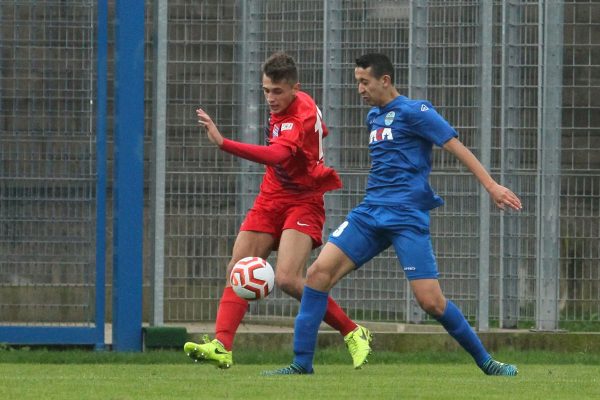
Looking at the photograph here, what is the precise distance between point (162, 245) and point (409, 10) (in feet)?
9.25

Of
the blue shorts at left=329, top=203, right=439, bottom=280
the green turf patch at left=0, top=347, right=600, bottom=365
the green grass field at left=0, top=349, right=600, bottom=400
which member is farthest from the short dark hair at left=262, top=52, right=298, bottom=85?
the green turf patch at left=0, top=347, right=600, bottom=365

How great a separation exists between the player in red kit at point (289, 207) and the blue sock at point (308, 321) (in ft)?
1.66

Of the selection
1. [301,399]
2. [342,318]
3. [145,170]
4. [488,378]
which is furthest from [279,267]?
[145,170]

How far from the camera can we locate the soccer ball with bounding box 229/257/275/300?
9297 millimetres

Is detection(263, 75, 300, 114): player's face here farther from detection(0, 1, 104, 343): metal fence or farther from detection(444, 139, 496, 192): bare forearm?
detection(0, 1, 104, 343): metal fence

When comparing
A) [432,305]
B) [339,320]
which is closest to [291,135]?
[339,320]

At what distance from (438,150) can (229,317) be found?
3.79 meters

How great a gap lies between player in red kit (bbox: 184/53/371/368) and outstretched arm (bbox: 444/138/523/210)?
1097 millimetres

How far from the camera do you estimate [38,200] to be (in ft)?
38.7

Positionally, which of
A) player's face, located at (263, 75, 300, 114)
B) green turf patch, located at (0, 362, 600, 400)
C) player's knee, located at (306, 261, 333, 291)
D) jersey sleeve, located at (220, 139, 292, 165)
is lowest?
green turf patch, located at (0, 362, 600, 400)

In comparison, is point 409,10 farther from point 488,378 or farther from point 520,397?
point 520,397

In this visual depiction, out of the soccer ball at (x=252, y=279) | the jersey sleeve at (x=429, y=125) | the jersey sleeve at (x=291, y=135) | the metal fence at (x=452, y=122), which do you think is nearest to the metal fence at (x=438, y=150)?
the metal fence at (x=452, y=122)

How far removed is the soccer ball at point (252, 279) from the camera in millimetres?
9297

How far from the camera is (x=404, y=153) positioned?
905 cm
